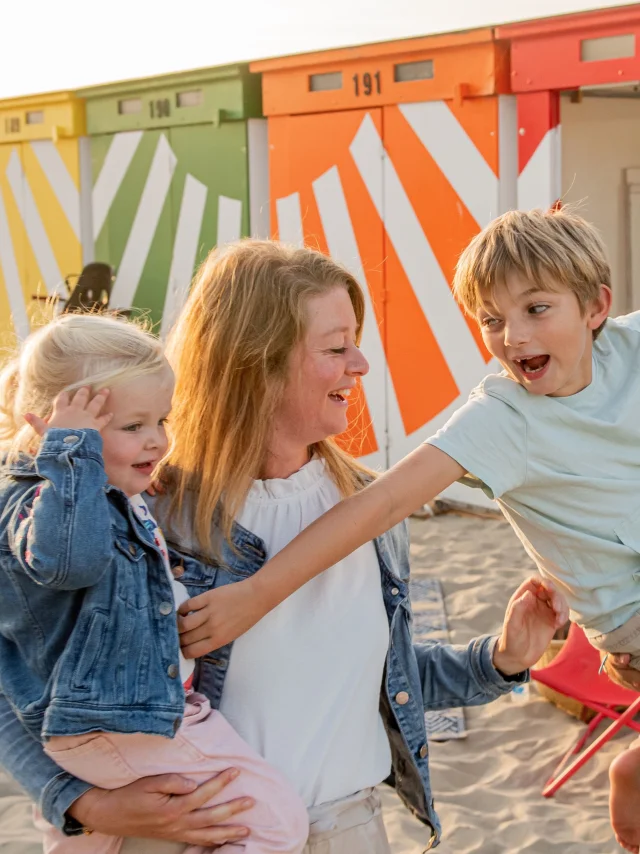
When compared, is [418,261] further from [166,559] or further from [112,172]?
[166,559]

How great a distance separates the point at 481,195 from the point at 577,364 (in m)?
4.95

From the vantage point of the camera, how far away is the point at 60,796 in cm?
162

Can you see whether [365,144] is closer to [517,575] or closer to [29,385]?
[517,575]

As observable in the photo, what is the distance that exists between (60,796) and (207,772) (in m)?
0.22

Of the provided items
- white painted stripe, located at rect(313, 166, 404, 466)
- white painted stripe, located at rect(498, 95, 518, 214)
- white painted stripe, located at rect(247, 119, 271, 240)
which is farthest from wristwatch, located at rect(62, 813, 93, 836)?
white painted stripe, located at rect(247, 119, 271, 240)

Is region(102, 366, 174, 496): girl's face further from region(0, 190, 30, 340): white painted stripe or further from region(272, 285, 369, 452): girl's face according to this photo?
region(0, 190, 30, 340): white painted stripe

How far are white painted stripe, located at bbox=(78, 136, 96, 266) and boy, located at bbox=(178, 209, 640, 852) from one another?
806 centimetres

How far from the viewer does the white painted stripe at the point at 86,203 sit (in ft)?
31.6

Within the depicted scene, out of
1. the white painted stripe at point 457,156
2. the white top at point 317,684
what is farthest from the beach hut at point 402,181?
the white top at point 317,684

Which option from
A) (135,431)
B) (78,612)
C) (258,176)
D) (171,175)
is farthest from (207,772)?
(171,175)


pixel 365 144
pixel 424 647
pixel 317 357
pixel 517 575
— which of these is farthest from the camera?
pixel 365 144

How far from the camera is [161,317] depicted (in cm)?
920

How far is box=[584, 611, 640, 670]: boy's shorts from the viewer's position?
6.92 feet

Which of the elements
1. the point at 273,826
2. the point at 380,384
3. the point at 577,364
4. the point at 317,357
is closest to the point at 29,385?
the point at 317,357
